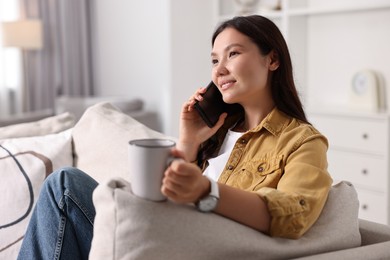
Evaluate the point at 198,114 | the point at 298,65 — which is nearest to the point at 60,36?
the point at 298,65

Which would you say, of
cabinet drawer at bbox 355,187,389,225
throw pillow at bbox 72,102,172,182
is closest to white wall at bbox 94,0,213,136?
cabinet drawer at bbox 355,187,389,225

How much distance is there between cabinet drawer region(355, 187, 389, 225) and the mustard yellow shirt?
78.8 inches

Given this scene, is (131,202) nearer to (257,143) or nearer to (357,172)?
(257,143)

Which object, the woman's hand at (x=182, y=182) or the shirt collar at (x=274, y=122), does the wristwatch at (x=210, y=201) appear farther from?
the shirt collar at (x=274, y=122)

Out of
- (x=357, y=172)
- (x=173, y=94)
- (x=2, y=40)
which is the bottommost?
(x=357, y=172)

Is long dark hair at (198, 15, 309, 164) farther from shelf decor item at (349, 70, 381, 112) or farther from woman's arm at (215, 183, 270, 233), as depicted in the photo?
shelf decor item at (349, 70, 381, 112)

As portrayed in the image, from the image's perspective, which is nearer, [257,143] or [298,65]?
[257,143]

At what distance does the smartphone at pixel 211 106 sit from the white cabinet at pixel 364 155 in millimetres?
1856

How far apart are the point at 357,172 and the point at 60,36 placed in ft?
10.0

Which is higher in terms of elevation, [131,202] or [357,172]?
[131,202]

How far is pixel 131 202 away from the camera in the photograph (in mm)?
1196

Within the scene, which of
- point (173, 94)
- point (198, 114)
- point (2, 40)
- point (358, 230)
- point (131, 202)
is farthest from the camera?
point (2, 40)

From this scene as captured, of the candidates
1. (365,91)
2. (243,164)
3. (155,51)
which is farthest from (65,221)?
(155,51)

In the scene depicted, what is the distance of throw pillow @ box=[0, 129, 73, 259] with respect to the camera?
1.97 meters
